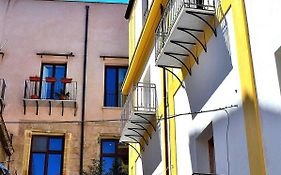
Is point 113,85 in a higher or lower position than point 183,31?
higher

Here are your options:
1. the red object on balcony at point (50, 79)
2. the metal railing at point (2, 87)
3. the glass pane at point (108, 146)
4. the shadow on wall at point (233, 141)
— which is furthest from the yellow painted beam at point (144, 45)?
the metal railing at point (2, 87)

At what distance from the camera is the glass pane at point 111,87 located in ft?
75.7

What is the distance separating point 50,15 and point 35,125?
19.0ft

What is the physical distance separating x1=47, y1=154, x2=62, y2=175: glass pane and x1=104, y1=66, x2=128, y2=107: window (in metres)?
3.29

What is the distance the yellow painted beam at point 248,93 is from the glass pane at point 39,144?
15429mm

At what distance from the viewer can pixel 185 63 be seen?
33.2 ft

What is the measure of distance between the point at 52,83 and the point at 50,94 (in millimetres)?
524

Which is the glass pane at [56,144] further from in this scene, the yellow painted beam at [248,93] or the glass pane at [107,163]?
the yellow painted beam at [248,93]

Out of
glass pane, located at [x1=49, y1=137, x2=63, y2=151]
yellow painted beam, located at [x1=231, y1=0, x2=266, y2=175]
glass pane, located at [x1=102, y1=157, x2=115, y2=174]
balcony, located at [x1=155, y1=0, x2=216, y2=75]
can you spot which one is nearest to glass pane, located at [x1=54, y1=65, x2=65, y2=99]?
glass pane, located at [x1=49, y1=137, x2=63, y2=151]

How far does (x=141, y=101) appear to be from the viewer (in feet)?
43.9

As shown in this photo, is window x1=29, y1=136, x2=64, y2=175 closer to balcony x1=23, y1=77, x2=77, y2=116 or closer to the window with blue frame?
balcony x1=23, y1=77, x2=77, y2=116

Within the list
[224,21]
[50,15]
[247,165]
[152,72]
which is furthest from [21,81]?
[247,165]

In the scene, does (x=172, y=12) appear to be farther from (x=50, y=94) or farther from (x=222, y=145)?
(x=50, y=94)

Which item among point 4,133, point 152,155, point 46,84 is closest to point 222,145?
point 152,155
